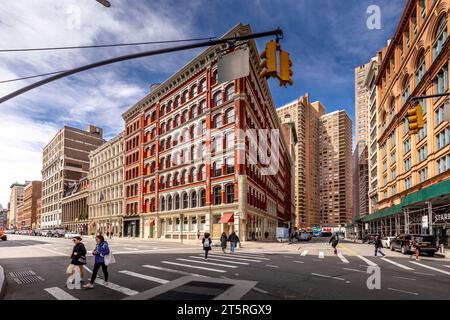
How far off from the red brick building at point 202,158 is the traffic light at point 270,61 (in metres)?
34.1

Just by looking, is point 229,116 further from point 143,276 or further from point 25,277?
point 25,277

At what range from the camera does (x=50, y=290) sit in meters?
11.5

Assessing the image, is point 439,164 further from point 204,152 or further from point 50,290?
point 50,290

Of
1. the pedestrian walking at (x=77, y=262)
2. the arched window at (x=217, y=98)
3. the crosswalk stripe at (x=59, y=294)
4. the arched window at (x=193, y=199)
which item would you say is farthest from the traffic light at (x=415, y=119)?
the arched window at (x=193, y=199)

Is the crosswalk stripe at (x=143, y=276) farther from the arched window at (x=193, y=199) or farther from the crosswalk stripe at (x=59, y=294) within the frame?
the arched window at (x=193, y=199)

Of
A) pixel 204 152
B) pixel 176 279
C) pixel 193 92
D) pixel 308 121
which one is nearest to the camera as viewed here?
pixel 176 279

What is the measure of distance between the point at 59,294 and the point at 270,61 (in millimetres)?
9537

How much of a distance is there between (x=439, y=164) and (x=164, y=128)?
39.0 meters

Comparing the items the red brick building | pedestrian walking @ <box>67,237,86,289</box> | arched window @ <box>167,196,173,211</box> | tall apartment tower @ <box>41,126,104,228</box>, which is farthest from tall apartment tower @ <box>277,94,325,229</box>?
pedestrian walking @ <box>67,237,86,289</box>

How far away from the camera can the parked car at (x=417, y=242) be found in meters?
26.3

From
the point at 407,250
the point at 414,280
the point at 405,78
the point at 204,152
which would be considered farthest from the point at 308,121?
the point at 414,280

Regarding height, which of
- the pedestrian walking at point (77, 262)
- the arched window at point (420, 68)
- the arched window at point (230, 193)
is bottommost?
the pedestrian walking at point (77, 262)

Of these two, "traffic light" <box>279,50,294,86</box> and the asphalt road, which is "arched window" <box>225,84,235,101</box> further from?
"traffic light" <box>279,50,294,86</box>

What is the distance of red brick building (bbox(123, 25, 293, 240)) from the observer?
141 ft
